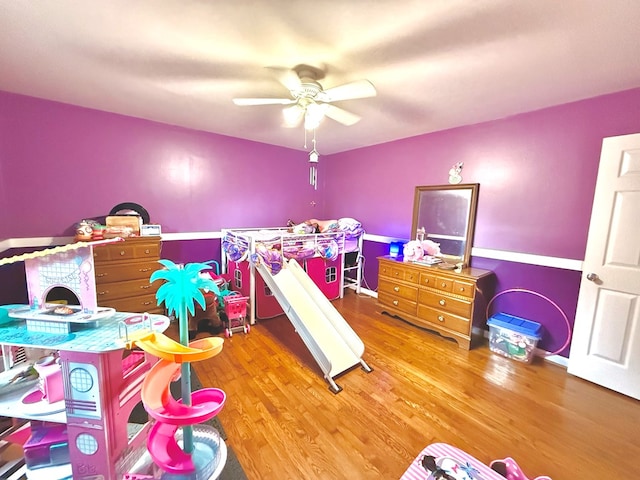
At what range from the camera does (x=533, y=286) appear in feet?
8.31

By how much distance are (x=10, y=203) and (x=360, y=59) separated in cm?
355

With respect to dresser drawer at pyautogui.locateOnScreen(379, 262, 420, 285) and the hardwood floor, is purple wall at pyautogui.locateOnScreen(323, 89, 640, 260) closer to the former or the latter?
dresser drawer at pyautogui.locateOnScreen(379, 262, 420, 285)

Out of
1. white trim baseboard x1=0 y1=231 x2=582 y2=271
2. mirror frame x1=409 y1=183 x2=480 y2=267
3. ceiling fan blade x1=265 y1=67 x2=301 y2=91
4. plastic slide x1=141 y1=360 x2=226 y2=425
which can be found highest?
ceiling fan blade x1=265 y1=67 x2=301 y2=91

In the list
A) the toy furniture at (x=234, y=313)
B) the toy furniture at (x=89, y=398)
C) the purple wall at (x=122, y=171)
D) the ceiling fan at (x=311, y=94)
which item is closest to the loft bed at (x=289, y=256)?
the toy furniture at (x=234, y=313)

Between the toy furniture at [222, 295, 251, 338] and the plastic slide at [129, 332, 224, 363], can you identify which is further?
the toy furniture at [222, 295, 251, 338]

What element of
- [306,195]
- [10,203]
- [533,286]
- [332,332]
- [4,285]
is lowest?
[332,332]

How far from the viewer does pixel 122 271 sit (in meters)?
2.67

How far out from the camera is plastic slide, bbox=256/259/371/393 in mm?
2121

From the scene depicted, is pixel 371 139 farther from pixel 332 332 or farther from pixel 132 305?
pixel 132 305

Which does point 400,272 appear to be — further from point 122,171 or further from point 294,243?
point 122,171

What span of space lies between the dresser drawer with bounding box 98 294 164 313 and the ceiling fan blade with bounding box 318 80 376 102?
9.16 ft

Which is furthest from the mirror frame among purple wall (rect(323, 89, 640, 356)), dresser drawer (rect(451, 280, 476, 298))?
dresser drawer (rect(451, 280, 476, 298))

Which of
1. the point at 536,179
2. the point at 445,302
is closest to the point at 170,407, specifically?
the point at 445,302

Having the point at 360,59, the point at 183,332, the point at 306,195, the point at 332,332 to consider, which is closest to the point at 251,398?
the point at 332,332
